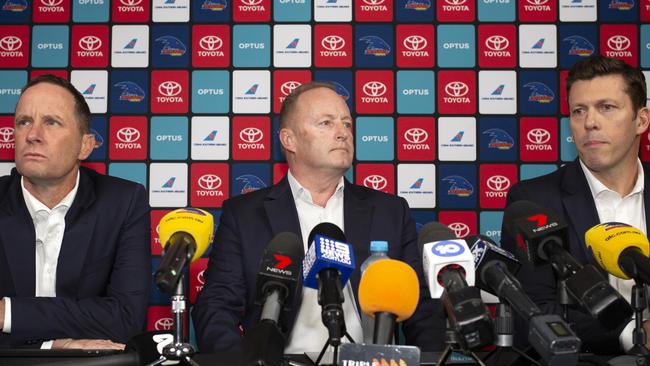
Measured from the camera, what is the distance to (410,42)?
3.48 meters

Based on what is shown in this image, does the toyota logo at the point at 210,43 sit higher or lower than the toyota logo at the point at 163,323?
higher

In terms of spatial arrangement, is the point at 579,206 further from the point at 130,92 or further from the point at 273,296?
the point at 130,92

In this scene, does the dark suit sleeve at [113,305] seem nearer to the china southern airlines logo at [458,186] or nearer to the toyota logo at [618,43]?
the china southern airlines logo at [458,186]

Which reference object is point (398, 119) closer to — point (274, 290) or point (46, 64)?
point (46, 64)

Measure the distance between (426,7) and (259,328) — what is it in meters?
2.70

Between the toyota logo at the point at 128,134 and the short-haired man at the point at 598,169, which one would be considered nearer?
the short-haired man at the point at 598,169

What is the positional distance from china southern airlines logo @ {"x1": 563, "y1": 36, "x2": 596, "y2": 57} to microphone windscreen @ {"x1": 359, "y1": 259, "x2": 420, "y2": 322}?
2.61 m

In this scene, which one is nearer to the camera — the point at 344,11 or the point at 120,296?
the point at 120,296

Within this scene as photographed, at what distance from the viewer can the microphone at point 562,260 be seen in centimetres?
117

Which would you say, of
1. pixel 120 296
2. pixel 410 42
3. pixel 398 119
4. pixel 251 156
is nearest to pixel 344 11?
pixel 410 42

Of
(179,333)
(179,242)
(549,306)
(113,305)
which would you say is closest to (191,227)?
(179,242)

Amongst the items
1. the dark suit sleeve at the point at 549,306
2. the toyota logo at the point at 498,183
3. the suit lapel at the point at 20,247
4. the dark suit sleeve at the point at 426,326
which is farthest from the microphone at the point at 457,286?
the toyota logo at the point at 498,183

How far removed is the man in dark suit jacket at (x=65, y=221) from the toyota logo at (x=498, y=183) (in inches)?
68.6

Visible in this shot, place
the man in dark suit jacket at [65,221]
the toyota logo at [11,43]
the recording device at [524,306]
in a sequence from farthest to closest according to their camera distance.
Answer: the toyota logo at [11,43] < the man in dark suit jacket at [65,221] < the recording device at [524,306]
